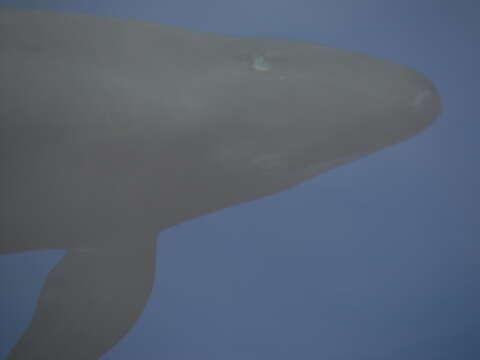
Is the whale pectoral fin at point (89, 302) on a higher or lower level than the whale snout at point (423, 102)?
lower

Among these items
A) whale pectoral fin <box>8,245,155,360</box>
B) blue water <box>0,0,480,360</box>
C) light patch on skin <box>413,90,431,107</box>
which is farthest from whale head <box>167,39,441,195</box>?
whale pectoral fin <box>8,245,155,360</box>

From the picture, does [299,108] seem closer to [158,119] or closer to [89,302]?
[158,119]

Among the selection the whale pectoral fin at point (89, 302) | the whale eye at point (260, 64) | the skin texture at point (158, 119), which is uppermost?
the whale eye at point (260, 64)

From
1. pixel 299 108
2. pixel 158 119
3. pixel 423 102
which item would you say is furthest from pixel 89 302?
pixel 423 102

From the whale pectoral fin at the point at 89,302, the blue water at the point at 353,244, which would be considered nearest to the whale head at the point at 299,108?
the blue water at the point at 353,244

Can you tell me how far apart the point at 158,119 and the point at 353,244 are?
784 millimetres

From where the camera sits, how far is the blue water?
117 cm

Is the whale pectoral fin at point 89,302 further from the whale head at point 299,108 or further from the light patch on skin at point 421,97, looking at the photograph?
the light patch on skin at point 421,97

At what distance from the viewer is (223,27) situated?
45.1 inches

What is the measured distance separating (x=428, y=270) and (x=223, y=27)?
105 cm

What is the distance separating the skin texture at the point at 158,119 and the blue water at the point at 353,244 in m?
0.27

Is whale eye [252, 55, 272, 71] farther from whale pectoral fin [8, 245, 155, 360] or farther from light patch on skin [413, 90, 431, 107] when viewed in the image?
whale pectoral fin [8, 245, 155, 360]

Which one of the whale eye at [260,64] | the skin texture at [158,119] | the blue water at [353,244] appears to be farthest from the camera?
the blue water at [353,244]

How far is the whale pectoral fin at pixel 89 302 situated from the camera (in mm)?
992
